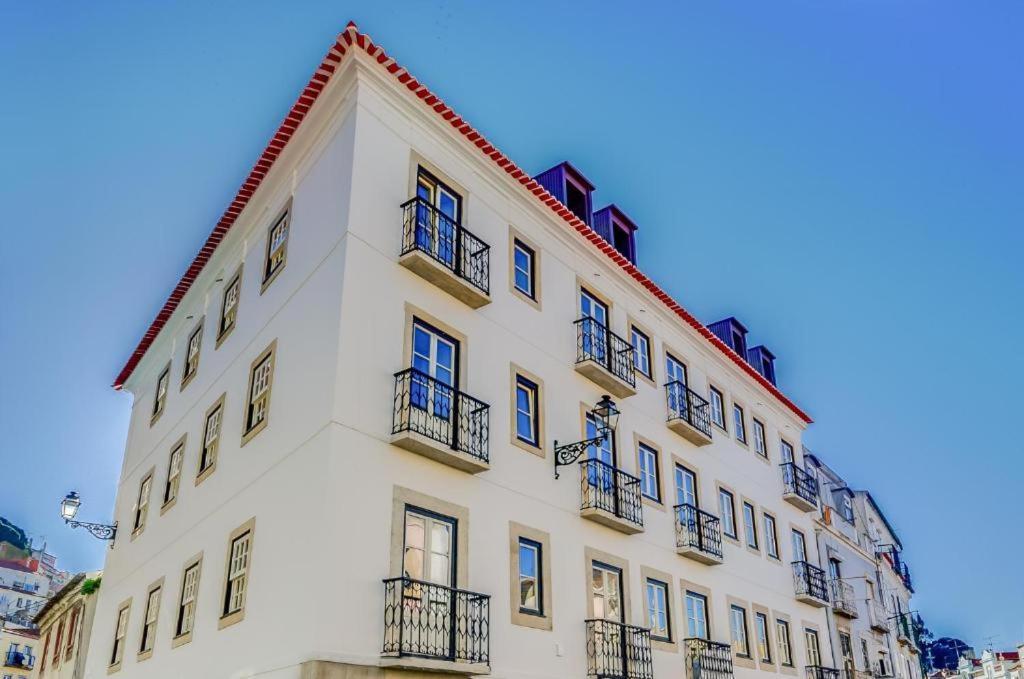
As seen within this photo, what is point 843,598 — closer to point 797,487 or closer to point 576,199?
point 797,487

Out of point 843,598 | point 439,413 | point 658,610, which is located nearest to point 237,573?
point 439,413

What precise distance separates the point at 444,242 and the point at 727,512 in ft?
40.3

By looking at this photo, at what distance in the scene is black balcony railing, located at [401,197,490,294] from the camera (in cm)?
1437

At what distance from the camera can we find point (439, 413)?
1373cm

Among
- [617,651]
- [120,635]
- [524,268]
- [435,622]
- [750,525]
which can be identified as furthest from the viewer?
[750,525]

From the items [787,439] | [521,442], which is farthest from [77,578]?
[787,439]

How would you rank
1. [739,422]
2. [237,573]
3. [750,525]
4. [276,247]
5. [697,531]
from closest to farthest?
[237,573]
[276,247]
[697,531]
[750,525]
[739,422]

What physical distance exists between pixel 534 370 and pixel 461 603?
17.2ft

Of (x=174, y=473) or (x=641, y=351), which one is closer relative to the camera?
(x=174, y=473)

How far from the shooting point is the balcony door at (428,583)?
11945 mm

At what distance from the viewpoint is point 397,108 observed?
15.2 m

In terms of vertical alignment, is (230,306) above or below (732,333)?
below

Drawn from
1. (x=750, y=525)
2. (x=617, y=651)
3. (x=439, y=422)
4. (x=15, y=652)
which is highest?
(x=750, y=525)

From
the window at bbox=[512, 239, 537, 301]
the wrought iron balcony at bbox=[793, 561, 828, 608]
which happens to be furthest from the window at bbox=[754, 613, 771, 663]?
the window at bbox=[512, 239, 537, 301]
